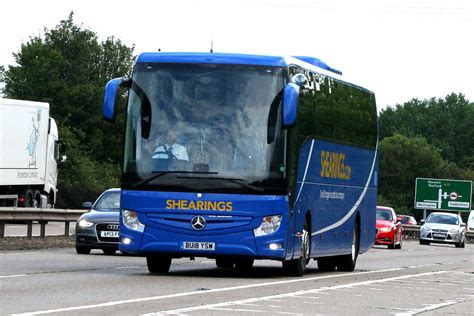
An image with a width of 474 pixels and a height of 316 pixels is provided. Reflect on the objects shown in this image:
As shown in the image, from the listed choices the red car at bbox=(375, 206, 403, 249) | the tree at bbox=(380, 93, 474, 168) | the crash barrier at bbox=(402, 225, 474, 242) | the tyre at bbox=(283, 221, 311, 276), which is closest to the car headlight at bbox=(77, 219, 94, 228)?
the tyre at bbox=(283, 221, 311, 276)

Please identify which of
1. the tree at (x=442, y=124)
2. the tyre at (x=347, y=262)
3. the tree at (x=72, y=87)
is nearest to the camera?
the tyre at (x=347, y=262)

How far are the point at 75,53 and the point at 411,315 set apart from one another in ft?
332

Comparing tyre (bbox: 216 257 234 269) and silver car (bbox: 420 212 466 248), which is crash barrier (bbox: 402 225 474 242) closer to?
silver car (bbox: 420 212 466 248)

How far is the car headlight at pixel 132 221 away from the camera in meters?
21.0

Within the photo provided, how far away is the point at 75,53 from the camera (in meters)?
114

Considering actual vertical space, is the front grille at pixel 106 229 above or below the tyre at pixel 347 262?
above

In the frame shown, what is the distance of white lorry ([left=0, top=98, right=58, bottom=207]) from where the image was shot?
4591 centimetres

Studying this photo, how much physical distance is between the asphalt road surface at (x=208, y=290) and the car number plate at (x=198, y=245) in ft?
1.45

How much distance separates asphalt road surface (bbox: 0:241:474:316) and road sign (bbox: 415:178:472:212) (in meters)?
61.2

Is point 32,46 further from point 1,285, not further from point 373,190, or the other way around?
point 1,285

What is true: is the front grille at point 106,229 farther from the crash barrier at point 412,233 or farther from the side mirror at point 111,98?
the crash barrier at point 412,233

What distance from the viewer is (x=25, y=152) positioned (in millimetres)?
47219

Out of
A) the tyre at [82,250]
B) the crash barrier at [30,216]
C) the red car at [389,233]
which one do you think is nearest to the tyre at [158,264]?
the tyre at [82,250]

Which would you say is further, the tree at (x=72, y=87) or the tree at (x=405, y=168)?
the tree at (x=405, y=168)
